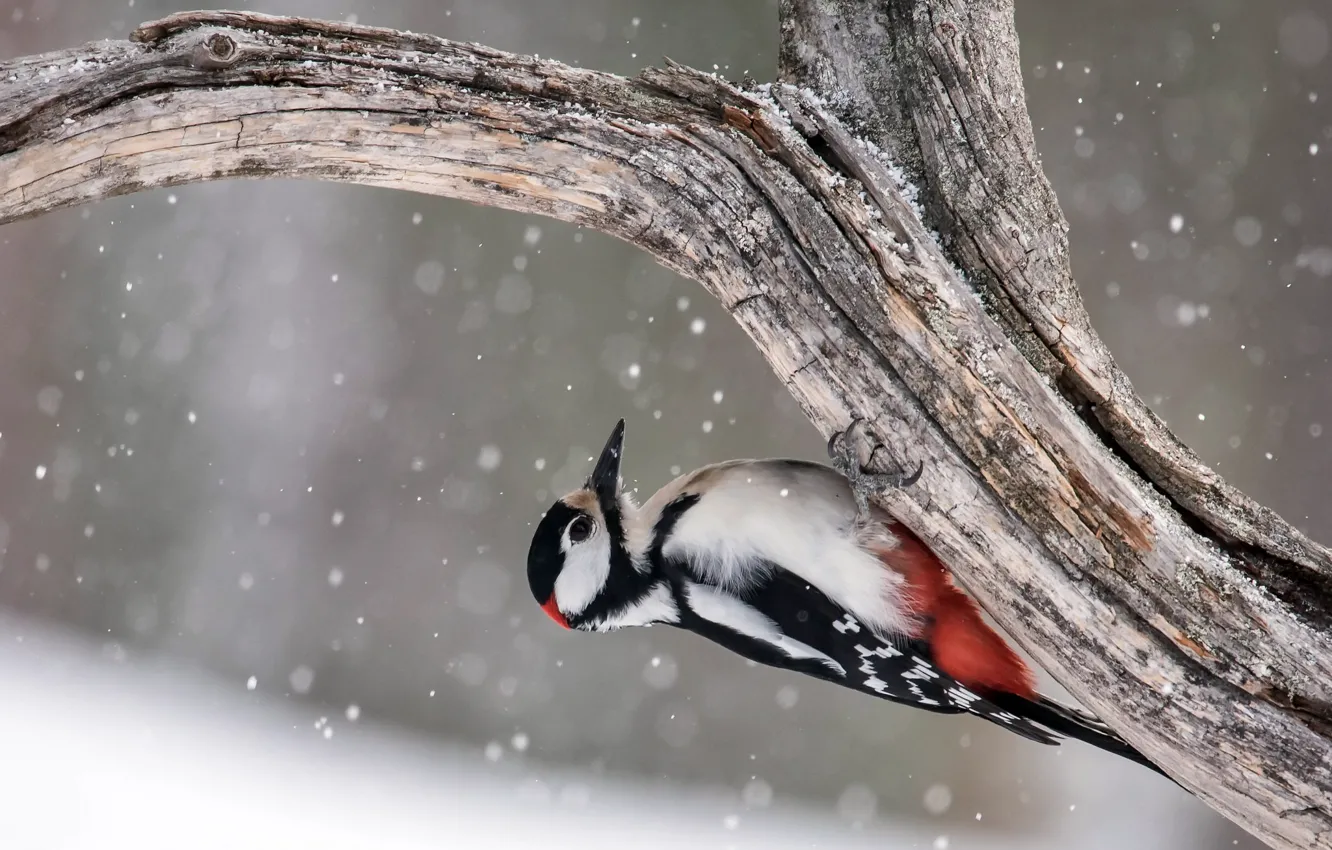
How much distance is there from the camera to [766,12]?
2650 mm

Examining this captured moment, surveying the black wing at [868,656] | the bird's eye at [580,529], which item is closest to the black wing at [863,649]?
the black wing at [868,656]

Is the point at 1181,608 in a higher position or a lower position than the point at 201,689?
lower

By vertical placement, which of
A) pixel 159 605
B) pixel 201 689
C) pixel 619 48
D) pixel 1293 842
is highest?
pixel 619 48

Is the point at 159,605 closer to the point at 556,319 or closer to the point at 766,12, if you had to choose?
the point at 556,319

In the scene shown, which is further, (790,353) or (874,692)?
(874,692)

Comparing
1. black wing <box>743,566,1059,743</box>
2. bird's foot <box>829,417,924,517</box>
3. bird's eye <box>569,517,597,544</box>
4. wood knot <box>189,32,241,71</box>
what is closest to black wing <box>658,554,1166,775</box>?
black wing <box>743,566,1059,743</box>

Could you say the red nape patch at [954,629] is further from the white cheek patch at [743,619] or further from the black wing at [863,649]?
the white cheek patch at [743,619]

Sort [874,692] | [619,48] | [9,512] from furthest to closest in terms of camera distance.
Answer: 1. [619,48]
2. [9,512]
3. [874,692]

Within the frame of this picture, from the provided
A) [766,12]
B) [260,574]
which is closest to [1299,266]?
[766,12]

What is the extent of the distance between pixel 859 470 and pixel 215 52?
2.59 ft

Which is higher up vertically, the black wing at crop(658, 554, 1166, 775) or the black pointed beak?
the black pointed beak

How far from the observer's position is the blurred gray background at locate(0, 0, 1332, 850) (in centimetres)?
251

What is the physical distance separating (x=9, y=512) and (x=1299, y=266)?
3.44 metres

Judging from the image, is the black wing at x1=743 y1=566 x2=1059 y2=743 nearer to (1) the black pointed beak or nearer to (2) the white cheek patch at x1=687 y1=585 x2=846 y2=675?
(2) the white cheek patch at x1=687 y1=585 x2=846 y2=675
